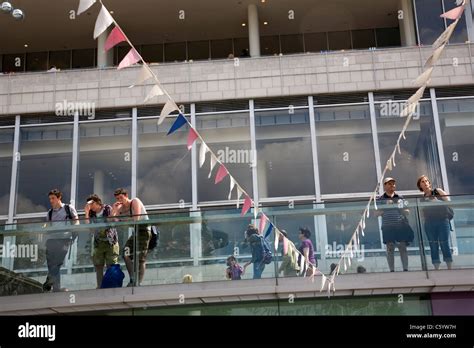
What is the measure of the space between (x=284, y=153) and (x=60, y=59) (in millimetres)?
8711

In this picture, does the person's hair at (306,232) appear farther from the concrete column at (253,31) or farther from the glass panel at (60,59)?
the glass panel at (60,59)

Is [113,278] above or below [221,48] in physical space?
below

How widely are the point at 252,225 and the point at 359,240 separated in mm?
1666

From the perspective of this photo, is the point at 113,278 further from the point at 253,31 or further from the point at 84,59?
the point at 84,59

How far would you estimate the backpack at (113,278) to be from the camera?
35.8ft

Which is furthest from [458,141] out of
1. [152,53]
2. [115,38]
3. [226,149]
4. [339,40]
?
[115,38]

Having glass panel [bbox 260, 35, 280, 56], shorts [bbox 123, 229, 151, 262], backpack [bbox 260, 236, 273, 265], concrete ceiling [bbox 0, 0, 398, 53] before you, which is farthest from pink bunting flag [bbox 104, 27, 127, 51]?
glass panel [bbox 260, 35, 280, 56]

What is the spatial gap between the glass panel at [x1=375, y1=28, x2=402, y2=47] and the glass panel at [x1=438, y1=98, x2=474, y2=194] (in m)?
4.26

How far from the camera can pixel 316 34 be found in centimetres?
2195

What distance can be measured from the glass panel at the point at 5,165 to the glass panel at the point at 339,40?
9.82 meters

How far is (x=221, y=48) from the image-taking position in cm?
2223

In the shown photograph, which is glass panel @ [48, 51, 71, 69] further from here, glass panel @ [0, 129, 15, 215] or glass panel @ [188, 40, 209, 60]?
glass panel @ [0, 129, 15, 215]

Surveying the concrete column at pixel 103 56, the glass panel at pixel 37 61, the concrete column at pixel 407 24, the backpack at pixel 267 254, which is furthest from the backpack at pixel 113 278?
the glass panel at pixel 37 61
